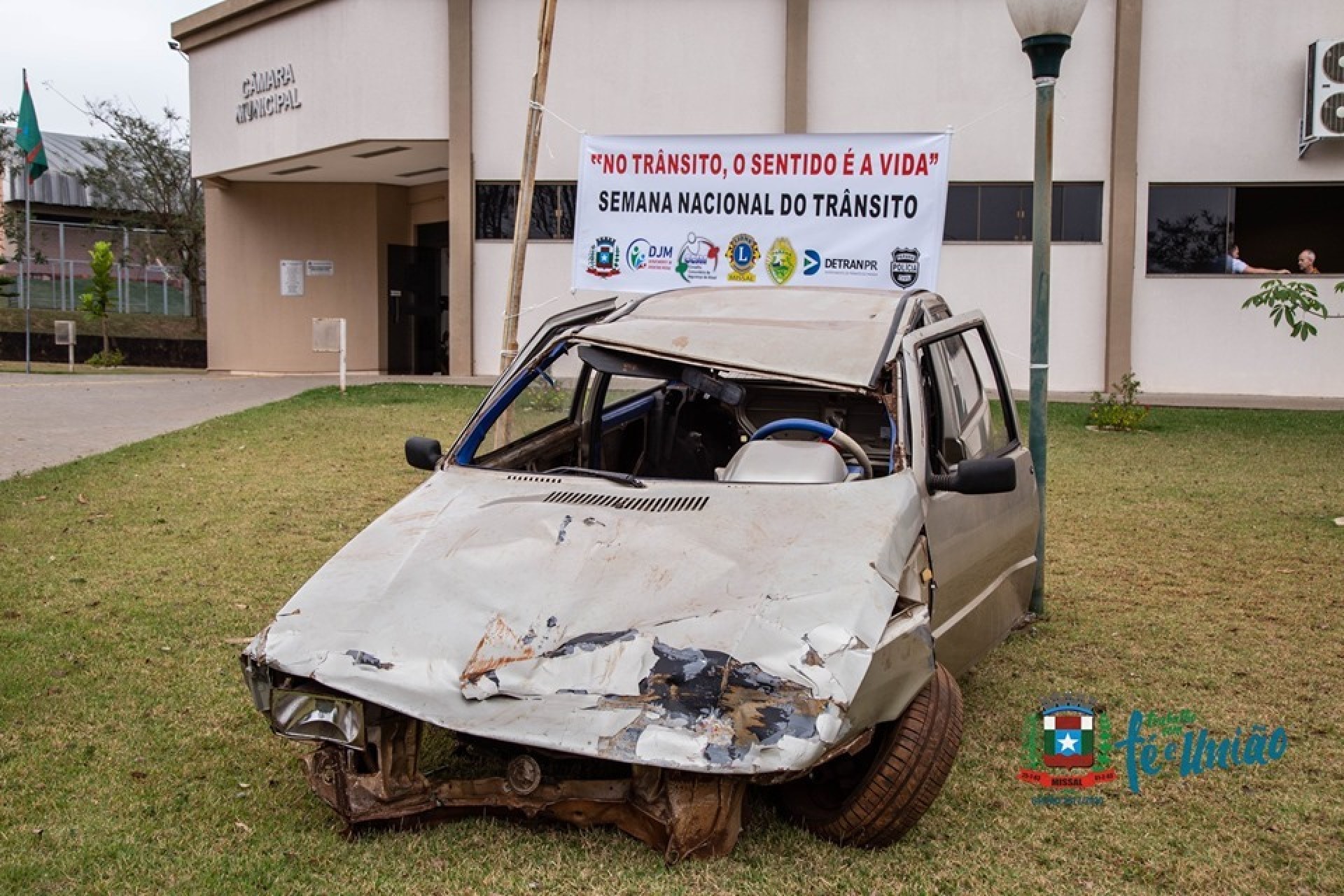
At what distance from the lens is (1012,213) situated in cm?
1858

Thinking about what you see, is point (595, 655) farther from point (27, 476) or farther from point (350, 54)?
point (350, 54)

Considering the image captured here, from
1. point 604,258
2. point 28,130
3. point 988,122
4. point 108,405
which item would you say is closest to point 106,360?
point 28,130

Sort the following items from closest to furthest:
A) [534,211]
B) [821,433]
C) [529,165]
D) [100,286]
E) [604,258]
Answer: [821,433] < [529,165] < [604,258] < [534,211] < [100,286]

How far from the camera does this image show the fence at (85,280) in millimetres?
35281

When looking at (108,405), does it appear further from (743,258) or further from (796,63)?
(796,63)

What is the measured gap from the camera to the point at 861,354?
4.49 m

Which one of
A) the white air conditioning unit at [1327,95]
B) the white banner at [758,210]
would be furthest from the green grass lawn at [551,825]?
the white air conditioning unit at [1327,95]

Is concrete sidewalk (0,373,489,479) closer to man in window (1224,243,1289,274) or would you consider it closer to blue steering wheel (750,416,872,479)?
blue steering wheel (750,416,872,479)

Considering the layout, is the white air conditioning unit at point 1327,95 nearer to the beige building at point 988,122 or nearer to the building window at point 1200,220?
the beige building at point 988,122

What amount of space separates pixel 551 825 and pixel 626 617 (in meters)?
0.64

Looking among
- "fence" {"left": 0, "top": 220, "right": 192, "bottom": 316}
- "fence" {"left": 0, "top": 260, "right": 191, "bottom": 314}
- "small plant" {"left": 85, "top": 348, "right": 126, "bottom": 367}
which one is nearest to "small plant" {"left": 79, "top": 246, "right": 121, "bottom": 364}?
"small plant" {"left": 85, "top": 348, "right": 126, "bottom": 367}

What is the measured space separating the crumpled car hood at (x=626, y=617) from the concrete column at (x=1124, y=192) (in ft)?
50.1

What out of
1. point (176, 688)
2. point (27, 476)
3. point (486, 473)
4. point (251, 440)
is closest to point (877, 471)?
point (486, 473)

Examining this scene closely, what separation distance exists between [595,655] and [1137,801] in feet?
5.93
